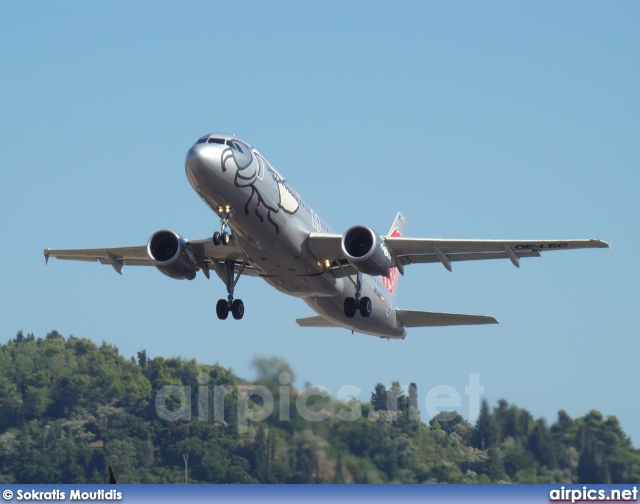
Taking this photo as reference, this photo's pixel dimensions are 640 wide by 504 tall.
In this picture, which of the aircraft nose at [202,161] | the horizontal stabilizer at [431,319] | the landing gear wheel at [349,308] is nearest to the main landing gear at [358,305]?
the landing gear wheel at [349,308]

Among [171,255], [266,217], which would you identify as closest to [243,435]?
[171,255]

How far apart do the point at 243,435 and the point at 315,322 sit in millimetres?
12631

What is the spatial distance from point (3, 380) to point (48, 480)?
9061 mm

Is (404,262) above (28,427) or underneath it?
above

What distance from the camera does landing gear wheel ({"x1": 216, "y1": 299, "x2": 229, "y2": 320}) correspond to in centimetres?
3991

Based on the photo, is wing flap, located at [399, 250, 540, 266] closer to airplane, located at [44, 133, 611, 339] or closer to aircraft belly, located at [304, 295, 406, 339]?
airplane, located at [44, 133, 611, 339]

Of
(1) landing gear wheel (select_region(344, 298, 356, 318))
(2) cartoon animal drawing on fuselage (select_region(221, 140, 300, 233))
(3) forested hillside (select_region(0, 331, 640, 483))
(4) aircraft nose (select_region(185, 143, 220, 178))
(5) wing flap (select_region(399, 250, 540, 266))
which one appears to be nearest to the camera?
(4) aircraft nose (select_region(185, 143, 220, 178))

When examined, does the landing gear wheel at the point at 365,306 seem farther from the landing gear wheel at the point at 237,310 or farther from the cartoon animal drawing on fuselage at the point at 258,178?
the cartoon animal drawing on fuselage at the point at 258,178

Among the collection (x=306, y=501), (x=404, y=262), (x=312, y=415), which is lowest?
(x=306, y=501)

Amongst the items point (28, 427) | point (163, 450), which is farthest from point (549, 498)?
point (28, 427)

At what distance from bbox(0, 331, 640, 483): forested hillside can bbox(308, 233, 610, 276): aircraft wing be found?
12.7 meters

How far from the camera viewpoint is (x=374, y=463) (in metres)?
50.6

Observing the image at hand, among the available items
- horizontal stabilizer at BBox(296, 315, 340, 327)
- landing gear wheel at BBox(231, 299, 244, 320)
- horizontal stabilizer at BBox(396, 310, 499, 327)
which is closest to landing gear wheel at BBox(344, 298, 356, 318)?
landing gear wheel at BBox(231, 299, 244, 320)

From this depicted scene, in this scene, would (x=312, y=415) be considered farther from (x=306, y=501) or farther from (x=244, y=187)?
(x=244, y=187)
